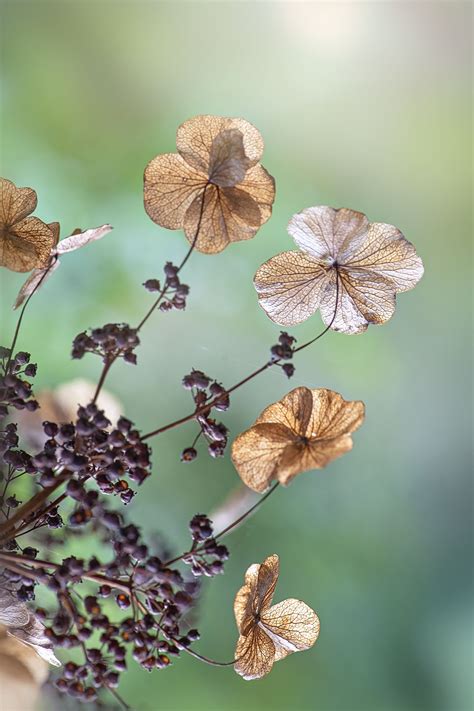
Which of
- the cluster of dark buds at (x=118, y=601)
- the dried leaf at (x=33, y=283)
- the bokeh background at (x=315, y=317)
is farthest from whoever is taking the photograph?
the bokeh background at (x=315, y=317)

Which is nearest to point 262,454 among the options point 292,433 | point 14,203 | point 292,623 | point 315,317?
point 292,433

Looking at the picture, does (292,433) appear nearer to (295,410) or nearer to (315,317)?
(295,410)

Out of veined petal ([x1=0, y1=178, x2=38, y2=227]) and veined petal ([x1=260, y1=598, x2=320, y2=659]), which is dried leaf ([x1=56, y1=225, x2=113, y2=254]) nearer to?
veined petal ([x1=0, y1=178, x2=38, y2=227])

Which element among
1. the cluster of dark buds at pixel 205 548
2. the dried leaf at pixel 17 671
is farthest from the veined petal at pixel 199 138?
the dried leaf at pixel 17 671

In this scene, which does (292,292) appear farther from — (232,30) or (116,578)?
(232,30)

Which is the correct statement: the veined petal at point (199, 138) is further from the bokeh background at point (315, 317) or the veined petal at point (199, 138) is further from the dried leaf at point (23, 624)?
the bokeh background at point (315, 317)

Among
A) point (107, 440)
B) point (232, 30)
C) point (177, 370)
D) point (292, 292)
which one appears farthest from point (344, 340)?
point (107, 440)
